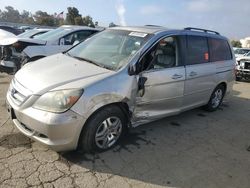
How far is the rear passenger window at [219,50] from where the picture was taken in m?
5.74

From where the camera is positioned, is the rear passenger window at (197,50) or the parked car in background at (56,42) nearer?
the rear passenger window at (197,50)

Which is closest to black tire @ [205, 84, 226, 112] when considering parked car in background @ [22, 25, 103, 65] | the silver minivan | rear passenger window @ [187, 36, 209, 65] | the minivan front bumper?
the silver minivan

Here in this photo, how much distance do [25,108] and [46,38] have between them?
494 cm

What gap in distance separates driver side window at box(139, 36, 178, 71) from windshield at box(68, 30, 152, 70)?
0.20 meters

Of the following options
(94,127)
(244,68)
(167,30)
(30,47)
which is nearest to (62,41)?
(30,47)

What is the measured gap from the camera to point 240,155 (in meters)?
4.31

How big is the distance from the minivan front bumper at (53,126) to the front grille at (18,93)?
0.32 feet

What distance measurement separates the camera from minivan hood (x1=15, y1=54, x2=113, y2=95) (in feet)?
11.4

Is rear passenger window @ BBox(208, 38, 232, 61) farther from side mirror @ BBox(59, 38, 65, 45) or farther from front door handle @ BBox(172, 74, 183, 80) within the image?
side mirror @ BBox(59, 38, 65, 45)

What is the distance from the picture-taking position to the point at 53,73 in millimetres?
3770

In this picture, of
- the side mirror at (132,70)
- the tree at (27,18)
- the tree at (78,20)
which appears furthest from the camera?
the tree at (27,18)

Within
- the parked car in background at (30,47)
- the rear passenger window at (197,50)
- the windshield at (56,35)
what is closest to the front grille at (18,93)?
the rear passenger window at (197,50)

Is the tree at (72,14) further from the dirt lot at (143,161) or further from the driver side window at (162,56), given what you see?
the driver side window at (162,56)

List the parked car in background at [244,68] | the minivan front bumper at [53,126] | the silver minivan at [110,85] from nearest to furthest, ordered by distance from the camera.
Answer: the minivan front bumper at [53,126] < the silver minivan at [110,85] < the parked car in background at [244,68]
